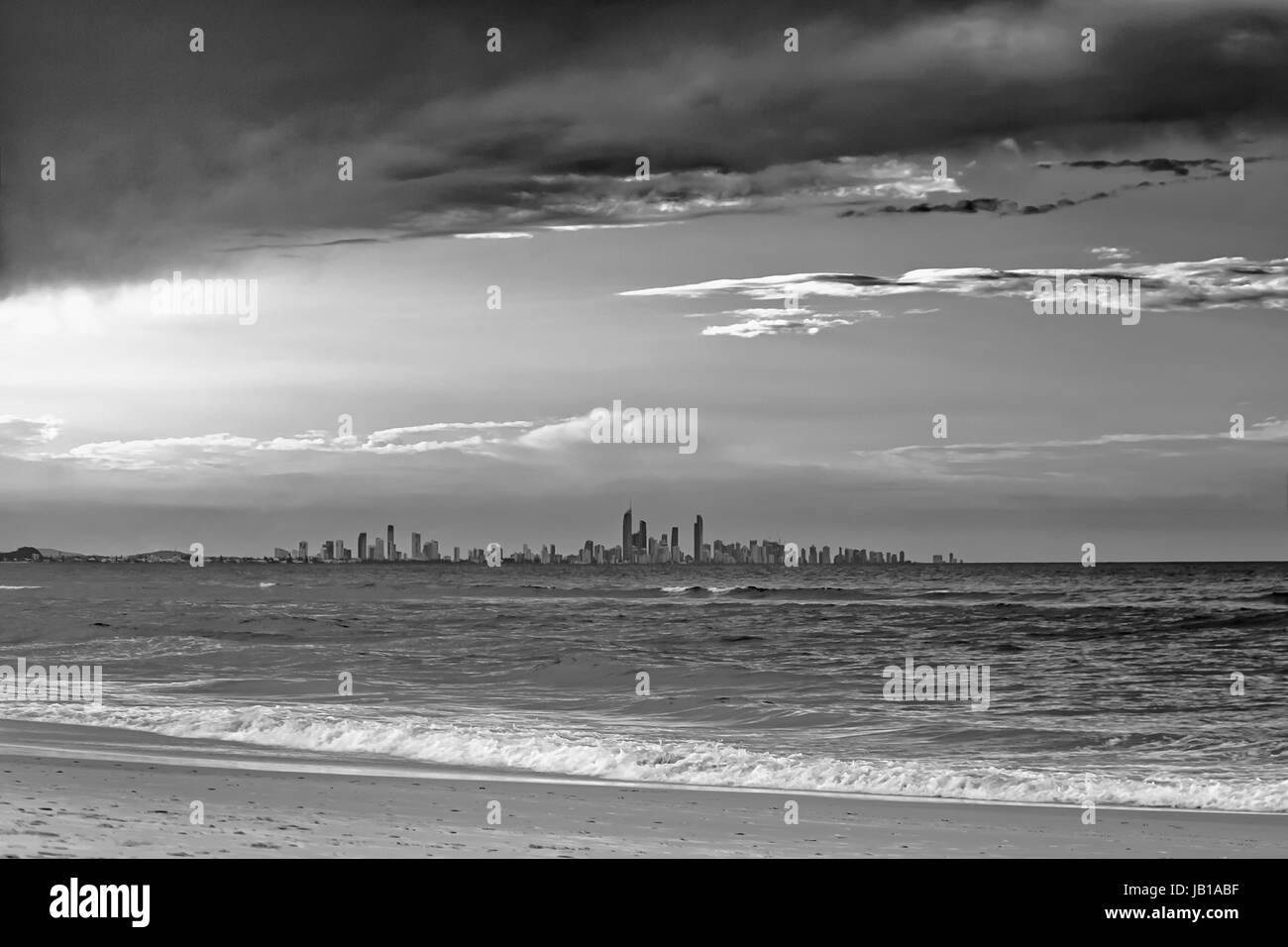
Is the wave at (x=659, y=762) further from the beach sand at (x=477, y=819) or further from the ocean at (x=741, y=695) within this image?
the beach sand at (x=477, y=819)

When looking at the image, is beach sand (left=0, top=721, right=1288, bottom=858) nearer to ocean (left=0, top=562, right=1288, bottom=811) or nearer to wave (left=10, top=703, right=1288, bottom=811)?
wave (left=10, top=703, right=1288, bottom=811)

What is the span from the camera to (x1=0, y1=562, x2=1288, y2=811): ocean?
1486 centimetres

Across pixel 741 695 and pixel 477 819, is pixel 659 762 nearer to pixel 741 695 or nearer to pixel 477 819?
pixel 477 819

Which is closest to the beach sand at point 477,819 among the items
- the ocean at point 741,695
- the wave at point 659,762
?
the wave at point 659,762

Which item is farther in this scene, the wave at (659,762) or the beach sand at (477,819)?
the wave at (659,762)

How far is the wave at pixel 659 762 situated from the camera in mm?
13523

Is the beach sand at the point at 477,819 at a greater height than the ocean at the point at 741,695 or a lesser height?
greater

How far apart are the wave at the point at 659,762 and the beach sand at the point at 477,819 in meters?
0.75

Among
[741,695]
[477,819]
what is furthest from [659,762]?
[741,695]

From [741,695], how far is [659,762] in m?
8.30

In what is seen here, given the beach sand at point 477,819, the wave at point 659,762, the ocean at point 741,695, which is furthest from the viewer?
the ocean at point 741,695

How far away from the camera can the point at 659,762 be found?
1486 cm

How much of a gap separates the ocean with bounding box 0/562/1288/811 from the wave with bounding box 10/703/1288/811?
44 mm
